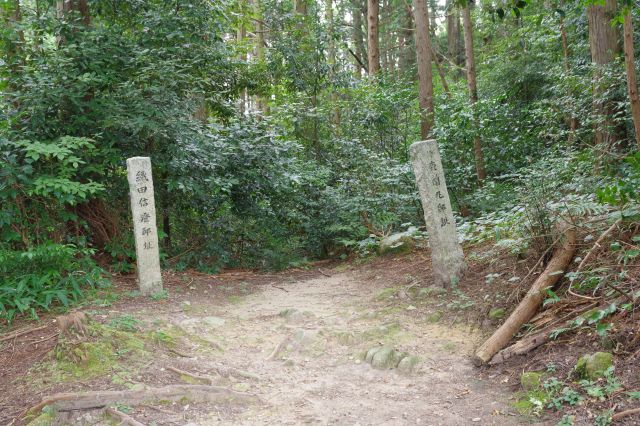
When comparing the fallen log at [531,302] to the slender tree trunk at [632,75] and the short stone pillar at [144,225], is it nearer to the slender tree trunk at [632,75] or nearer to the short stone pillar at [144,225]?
the slender tree trunk at [632,75]

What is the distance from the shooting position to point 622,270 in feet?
13.8

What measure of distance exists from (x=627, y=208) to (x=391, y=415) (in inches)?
115

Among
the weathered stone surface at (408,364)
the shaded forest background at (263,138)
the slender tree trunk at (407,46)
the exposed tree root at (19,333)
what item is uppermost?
the slender tree trunk at (407,46)

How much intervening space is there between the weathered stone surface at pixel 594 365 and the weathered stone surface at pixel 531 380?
28 centimetres

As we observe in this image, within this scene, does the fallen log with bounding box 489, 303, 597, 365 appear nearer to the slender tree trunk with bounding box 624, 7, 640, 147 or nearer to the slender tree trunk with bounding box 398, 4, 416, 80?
the slender tree trunk with bounding box 624, 7, 640, 147

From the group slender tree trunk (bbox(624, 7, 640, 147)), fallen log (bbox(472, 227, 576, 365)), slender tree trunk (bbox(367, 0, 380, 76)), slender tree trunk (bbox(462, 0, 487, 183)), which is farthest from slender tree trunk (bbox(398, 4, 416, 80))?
fallen log (bbox(472, 227, 576, 365))

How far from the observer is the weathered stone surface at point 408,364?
4581 millimetres

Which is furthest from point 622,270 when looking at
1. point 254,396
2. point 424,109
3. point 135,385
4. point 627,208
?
point 424,109

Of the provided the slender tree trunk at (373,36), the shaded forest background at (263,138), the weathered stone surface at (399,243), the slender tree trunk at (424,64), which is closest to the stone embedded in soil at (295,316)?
the shaded forest background at (263,138)

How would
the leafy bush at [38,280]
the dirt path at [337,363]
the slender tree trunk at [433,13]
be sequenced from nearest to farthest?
1. the dirt path at [337,363]
2. the leafy bush at [38,280]
3. the slender tree trunk at [433,13]

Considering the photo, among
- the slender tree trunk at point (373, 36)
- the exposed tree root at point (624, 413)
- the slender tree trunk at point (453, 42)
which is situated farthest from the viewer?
the slender tree trunk at point (453, 42)

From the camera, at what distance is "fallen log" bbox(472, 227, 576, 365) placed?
4441 millimetres

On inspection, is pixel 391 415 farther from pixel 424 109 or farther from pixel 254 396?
pixel 424 109

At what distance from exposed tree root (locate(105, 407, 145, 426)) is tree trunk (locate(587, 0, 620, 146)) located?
26.3 ft
